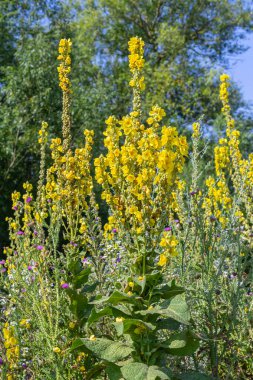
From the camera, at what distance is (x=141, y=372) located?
2.80 meters

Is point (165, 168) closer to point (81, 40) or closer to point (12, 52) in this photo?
point (12, 52)

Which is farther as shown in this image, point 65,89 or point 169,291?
point 65,89

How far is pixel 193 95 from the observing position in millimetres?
20250

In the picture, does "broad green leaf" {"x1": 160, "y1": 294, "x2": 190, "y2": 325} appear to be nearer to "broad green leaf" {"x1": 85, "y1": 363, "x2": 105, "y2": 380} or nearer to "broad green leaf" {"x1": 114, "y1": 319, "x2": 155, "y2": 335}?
"broad green leaf" {"x1": 114, "y1": 319, "x2": 155, "y2": 335}

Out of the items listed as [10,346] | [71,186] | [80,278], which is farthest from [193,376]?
[71,186]

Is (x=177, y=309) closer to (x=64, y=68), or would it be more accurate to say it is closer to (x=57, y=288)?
(x=57, y=288)

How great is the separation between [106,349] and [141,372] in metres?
0.22

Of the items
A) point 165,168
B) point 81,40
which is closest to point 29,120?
point 81,40

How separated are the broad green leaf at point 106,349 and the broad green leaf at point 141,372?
0.10 meters

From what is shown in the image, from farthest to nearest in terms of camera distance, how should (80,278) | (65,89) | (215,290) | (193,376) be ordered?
1. (215,290)
2. (65,89)
3. (80,278)
4. (193,376)

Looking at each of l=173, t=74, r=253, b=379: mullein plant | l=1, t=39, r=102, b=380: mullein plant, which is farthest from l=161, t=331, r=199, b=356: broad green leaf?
l=1, t=39, r=102, b=380: mullein plant

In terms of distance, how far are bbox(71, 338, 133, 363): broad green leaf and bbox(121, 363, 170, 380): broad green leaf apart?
10cm

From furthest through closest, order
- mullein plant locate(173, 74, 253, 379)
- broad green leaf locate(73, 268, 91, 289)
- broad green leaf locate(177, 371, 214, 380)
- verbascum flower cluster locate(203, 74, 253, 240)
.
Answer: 1. verbascum flower cluster locate(203, 74, 253, 240)
2. mullein plant locate(173, 74, 253, 379)
3. broad green leaf locate(73, 268, 91, 289)
4. broad green leaf locate(177, 371, 214, 380)

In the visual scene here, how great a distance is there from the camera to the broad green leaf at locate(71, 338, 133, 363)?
9.50 feet
